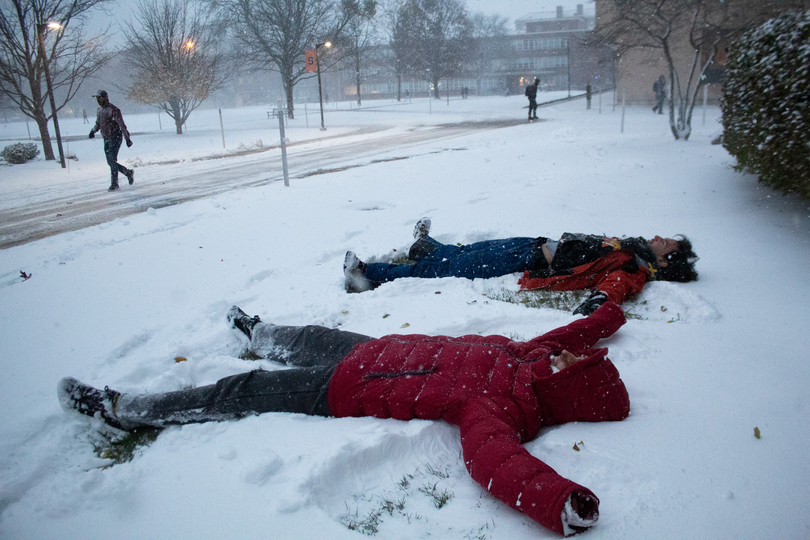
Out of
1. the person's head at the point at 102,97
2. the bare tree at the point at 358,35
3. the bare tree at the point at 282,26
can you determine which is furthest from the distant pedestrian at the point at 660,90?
the person's head at the point at 102,97

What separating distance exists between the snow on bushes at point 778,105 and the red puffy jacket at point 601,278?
2.19 m

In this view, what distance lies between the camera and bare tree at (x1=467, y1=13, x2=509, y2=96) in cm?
6856

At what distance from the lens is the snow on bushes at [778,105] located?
15.2 ft

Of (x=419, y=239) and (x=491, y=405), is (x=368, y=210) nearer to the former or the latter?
(x=419, y=239)

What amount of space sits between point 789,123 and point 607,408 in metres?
4.22

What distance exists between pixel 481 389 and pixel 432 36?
54962 millimetres

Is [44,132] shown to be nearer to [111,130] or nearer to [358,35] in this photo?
Result: [111,130]

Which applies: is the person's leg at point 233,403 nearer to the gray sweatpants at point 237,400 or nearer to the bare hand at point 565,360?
the gray sweatpants at point 237,400

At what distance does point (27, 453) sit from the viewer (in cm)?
240

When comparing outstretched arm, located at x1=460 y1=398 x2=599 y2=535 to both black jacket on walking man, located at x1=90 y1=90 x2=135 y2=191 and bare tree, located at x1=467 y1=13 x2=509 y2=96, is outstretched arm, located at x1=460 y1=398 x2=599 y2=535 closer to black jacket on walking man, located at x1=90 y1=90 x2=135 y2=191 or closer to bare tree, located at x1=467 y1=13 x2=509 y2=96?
black jacket on walking man, located at x1=90 y1=90 x2=135 y2=191

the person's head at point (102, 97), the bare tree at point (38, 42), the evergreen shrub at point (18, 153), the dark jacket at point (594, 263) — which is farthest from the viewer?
the evergreen shrub at point (18, 153)

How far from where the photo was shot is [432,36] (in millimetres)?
51250

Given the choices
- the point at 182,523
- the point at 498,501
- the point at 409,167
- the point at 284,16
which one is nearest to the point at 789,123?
the point at 498,501

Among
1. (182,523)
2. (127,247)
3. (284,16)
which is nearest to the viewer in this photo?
(182,523)
